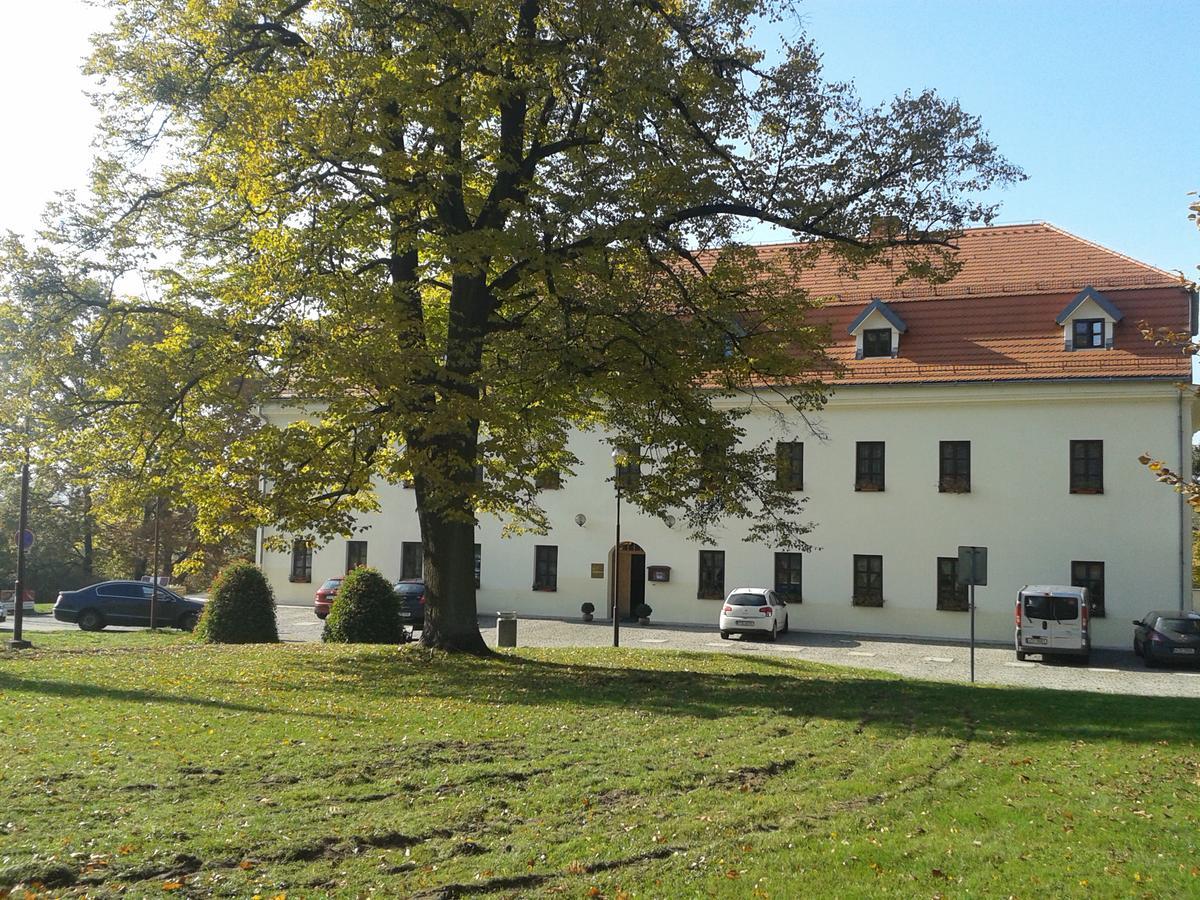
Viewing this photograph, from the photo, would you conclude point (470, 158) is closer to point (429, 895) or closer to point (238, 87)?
point (238, 87)

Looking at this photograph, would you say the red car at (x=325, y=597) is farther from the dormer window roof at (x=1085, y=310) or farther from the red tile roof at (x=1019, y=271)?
the dormer window roof at (x=1085, y=310)

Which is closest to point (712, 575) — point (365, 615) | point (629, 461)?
point (365, 615)

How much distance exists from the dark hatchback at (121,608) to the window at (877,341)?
2272cm

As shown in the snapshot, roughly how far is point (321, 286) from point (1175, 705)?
43.4 feet

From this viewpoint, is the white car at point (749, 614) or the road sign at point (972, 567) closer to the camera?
the road sign at point (972, 567)

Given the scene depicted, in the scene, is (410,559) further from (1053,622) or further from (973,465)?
(1053,622)

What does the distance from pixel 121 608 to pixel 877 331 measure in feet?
83.6

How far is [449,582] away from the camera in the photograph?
18.0 m

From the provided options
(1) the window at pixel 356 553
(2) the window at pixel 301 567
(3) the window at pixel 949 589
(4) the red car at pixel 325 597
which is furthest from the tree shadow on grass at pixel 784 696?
(2) the window at pixel 301 567

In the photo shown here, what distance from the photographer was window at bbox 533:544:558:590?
124 feet

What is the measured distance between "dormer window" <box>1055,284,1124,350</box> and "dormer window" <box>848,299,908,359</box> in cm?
480

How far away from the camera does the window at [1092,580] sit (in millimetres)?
30672

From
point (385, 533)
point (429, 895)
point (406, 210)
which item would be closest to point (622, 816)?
point (429, 895)

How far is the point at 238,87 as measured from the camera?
1628 centimetres
